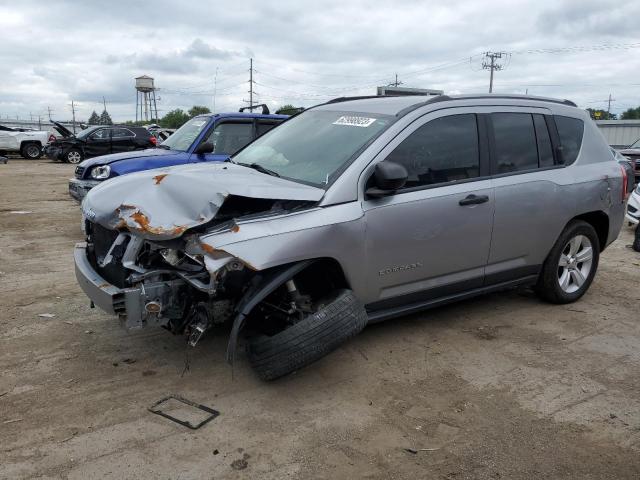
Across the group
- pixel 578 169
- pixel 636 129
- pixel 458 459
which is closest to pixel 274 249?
pixel 458 459

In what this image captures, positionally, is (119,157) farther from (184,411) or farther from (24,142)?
(24,142)

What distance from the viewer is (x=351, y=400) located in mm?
3516

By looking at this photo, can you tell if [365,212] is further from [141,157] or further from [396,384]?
[141,157]

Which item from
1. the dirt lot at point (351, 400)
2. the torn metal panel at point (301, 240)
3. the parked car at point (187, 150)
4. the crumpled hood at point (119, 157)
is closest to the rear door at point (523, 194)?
the dirt lot at point (351, 400)

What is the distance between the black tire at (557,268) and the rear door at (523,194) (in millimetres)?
111

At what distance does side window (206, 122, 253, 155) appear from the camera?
27.9 ft

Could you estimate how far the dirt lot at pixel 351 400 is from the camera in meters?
2.89

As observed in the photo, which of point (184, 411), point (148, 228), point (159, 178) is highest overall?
point (159, 178)

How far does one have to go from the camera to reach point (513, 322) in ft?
16.1

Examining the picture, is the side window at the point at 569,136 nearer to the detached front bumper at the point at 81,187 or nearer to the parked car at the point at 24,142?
the detached front bumper at the point at 81,187

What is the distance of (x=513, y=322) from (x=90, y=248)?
11.7ft

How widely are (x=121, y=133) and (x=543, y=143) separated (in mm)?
18053

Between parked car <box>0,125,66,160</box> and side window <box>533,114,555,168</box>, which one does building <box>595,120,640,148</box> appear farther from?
side window <box>533,114,555,168</box>

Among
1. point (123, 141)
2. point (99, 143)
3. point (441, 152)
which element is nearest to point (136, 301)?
point (441, 152)
